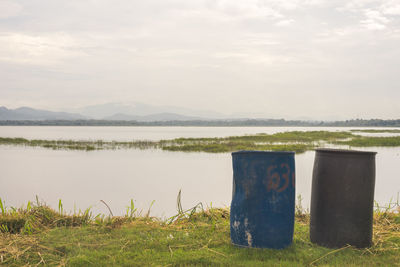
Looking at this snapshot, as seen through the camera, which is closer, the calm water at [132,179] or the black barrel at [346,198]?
the black barrel at [346,198]

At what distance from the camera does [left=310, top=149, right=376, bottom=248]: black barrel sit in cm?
470

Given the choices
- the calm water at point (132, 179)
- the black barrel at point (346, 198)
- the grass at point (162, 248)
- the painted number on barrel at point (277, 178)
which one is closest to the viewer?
the grass at point (162, 248)

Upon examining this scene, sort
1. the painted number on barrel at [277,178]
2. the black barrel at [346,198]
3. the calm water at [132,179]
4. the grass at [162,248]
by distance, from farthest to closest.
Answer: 1. the calm water at [132,179]
2. the black barrel at [346,198]
3. the painted number on barrel at [277,178]
4. the grass at [162,248]

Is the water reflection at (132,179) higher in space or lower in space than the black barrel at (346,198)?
lower

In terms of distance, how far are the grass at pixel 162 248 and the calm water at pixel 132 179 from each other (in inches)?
180

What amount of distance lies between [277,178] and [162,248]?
180 centimetres

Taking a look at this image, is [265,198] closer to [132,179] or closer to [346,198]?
[346,198]

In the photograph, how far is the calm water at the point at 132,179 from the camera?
44.2 feet

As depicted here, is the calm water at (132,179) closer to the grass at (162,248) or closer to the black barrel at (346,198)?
the grass at (162,248)

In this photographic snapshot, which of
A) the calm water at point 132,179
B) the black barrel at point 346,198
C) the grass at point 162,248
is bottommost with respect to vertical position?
the calm water at point 132,179

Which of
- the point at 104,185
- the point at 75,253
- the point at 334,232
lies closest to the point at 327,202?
the point at 334,232

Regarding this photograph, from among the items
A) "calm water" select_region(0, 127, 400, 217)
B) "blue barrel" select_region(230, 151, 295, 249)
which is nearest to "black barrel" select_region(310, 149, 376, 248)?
"blue barrel" select_region(230, 151, 295, 249)

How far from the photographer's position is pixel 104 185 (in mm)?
16719

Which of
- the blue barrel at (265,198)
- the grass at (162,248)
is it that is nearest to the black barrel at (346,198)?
the grass at (162,248)
